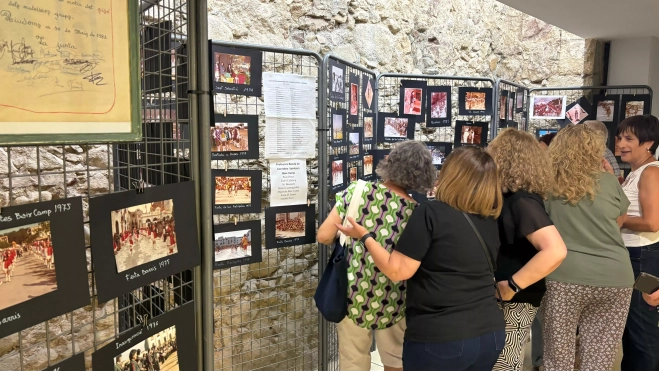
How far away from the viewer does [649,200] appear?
240 cm

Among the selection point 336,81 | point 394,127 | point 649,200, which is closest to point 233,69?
point 336,81

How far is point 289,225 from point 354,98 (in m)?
0.93

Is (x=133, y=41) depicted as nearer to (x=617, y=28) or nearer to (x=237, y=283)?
(x=237, y=283)

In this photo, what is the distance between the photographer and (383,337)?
2256 millimetres

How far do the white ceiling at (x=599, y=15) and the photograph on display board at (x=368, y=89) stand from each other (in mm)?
1102

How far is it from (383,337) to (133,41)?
5.92ft

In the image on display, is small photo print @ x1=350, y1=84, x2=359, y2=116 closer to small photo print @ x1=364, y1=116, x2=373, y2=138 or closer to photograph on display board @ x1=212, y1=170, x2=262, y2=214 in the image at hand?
small photo print @ x1=364, y1=116, x2=373, y2=138

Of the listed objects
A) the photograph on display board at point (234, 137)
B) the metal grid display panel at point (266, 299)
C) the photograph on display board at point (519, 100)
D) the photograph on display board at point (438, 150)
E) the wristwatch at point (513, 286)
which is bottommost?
the metal grid display panel at point (266, 299)

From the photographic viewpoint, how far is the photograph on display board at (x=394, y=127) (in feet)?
11.0

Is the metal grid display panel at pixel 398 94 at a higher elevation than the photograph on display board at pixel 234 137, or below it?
higher

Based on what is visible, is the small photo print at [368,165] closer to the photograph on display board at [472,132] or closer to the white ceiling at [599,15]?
the photograph on display board at [472,132]

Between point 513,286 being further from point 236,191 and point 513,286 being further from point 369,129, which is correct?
point 369,129

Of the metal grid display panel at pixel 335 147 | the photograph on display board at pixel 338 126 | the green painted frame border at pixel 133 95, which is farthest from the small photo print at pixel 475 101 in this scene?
the green painted frame border at pixel 133 95

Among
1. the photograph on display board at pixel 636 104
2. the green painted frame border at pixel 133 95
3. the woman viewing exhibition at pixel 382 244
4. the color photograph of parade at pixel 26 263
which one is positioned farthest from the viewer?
the photograph on display board at pixel 636 104
